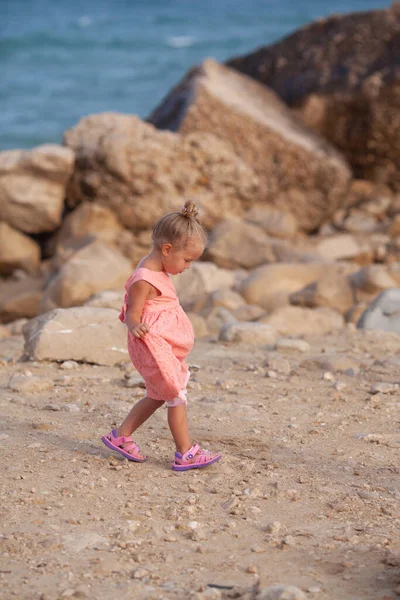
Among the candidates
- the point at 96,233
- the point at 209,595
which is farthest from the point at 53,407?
the point at 96,233

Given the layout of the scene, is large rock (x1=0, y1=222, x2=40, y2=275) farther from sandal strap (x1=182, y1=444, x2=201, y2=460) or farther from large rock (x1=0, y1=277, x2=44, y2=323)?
sandal strap (x1=182, y1=444, x2=201, y2=460)

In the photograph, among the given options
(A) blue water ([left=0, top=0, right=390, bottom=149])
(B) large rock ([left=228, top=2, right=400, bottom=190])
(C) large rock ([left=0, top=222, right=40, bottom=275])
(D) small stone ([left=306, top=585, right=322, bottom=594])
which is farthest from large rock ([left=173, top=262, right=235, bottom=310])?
(A) blue water ([left=0, top=0, right=390, bottom=149])

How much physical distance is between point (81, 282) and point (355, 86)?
17.0 feet

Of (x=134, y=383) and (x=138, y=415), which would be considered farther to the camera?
(x=134, y=383)

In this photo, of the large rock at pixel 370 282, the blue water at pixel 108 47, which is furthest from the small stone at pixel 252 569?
the blue water at pixel 108 47

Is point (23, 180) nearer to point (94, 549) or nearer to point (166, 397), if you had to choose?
point (166, 397)

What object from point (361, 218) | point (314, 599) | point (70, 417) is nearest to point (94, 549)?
point (314, 599)

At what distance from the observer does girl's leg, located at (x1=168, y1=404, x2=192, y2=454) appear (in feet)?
11.5

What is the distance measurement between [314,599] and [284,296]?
5164mm

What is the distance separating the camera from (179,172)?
9359mm

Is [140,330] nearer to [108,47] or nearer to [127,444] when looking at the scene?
[127,444]

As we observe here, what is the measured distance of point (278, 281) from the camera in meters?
7.87

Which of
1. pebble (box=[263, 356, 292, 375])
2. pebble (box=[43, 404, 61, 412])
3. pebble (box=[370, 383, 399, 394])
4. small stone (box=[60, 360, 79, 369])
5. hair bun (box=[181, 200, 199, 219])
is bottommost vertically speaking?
pebble (box=[263, 356, 292, 375])

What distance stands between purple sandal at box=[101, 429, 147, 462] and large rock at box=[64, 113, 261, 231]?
5788mm
